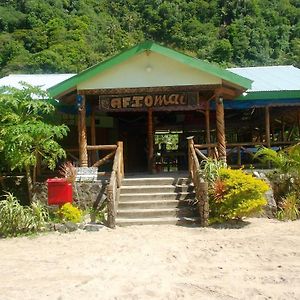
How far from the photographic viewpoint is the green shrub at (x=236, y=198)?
30.1ft

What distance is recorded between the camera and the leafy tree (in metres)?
9.84

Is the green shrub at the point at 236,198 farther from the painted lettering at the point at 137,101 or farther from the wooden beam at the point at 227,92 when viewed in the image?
the painted lettering at the point at 137,101

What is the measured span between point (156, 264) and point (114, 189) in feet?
11.9

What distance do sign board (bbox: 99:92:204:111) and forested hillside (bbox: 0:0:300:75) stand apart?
123ft

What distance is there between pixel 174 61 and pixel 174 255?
6.44 metres

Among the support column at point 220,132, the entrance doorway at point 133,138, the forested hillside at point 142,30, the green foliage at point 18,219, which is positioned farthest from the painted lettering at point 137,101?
the forested hillside at point 142,30

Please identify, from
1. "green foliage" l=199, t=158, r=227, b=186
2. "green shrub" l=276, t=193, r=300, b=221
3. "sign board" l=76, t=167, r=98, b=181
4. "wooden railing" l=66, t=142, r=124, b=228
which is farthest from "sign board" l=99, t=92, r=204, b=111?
"green shrub" l=276, t=193, r=300, b=221

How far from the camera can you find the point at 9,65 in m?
49.3

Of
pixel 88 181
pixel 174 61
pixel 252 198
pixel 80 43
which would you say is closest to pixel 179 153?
pixel 174 61

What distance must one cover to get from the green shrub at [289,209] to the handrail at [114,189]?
12.6 ft

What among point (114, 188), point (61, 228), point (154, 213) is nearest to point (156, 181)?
point (154, 213)

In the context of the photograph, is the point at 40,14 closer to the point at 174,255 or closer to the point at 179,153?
the point at 179,153

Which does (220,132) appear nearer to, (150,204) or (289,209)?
(289,209)

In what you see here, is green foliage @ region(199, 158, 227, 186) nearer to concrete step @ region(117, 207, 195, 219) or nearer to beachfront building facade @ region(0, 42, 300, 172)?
concrete step @ region(117, 207, 195, 219)
